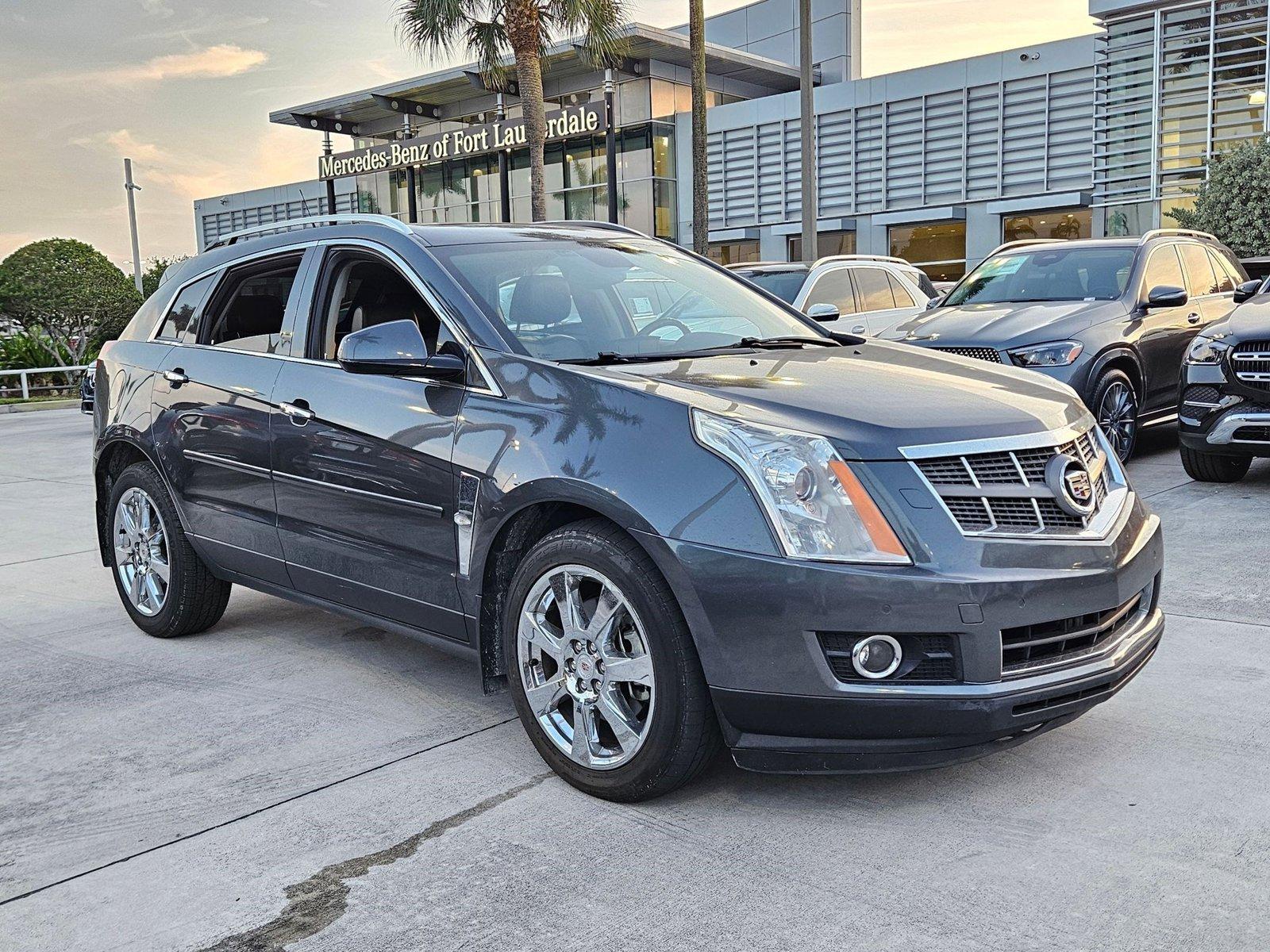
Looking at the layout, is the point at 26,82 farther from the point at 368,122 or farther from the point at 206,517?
the point at 368,122

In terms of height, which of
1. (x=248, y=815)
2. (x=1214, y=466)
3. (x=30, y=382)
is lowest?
(x=248, y=815)

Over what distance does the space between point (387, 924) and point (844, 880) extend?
1.09m

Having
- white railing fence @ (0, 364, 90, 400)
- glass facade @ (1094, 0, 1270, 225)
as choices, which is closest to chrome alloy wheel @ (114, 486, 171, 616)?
white railing fence @ (0, 364, 90, 400)

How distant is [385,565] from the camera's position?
162 inches

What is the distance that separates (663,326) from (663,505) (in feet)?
4.32

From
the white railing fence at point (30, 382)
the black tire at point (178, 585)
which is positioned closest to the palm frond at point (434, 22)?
the white railing fence at point (30, 382)

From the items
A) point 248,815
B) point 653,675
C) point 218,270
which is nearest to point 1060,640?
point 653,675

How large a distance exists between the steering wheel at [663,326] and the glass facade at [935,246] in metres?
31.6

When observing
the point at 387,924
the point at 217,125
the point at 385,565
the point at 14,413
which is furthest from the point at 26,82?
Answer: the point at 387,924

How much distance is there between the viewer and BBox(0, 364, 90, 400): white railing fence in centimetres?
2508

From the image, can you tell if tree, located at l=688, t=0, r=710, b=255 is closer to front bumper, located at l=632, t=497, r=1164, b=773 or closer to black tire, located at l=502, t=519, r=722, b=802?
black tire, located at l=502, t=519, r=722, b=802

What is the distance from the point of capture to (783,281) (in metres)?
12.0

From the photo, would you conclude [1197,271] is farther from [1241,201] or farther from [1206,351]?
[1241,201]

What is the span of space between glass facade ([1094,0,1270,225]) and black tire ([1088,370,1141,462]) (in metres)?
21.0
